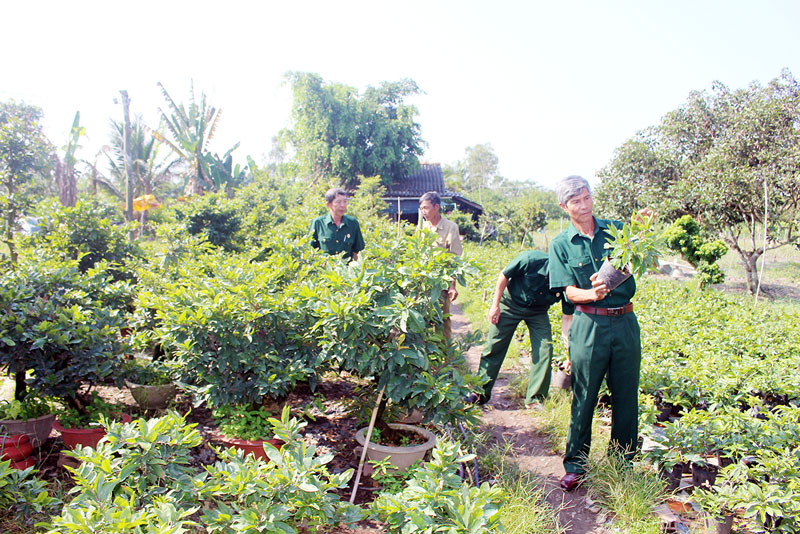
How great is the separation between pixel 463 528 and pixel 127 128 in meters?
11.8

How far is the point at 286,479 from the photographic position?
2.06 m

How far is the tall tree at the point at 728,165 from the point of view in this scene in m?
11.7

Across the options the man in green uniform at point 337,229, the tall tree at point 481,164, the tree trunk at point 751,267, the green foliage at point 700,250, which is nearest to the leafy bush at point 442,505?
the man in green uniform at point 337,229

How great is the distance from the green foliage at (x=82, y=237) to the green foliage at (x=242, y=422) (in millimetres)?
2686

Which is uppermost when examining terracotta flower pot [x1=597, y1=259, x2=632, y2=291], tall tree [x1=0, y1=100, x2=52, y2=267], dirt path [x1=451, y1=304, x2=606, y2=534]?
tall tree [x1=0, y1=100, x2=52, y2=267]

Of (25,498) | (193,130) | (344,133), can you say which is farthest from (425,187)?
(25,498)

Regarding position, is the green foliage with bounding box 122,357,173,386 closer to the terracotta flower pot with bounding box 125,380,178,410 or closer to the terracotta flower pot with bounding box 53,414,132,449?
the terracotta flower pot with bounding box 125,380,178,410

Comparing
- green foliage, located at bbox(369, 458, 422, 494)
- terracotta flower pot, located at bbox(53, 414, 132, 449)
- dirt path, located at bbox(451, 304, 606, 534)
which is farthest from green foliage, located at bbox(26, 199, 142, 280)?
dirt path, located at bbox(451, 304, 606, 534)

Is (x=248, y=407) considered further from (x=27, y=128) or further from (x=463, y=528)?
(x=27, y=128)

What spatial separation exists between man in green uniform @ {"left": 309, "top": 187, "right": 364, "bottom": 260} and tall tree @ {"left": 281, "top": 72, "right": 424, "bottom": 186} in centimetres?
1646

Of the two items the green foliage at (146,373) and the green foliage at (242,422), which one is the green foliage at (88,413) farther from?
the green foliage at (242,422)

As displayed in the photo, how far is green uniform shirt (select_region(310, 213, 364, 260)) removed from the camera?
552 centimetres

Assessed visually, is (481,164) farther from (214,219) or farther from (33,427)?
(33,427)

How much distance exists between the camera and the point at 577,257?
327cm
